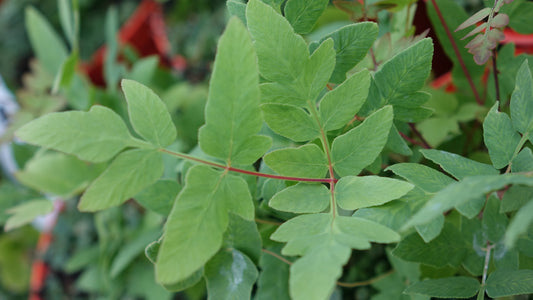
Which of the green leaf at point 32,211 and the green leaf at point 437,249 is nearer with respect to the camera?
the green leaf at point 437,249

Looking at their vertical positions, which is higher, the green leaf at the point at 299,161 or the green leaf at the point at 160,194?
the green leaf at the point at 299,161

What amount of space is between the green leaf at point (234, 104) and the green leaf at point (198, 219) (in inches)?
0.6

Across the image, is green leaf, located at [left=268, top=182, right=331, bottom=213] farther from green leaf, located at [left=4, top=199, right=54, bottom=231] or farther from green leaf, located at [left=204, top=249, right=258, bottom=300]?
green leaf, located at [left=4, top=199, right=54, bottom=231]

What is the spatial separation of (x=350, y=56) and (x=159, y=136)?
14 cm

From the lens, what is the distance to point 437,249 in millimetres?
337

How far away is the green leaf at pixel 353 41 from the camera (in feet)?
1.02

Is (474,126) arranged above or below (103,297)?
above

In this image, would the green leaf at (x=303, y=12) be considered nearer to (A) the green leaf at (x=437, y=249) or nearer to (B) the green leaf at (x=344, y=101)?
(B) the green leaf at (x=344, y=101)

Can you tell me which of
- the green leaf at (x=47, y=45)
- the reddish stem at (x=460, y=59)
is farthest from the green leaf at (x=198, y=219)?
the green leaf at (x=47, y=45)

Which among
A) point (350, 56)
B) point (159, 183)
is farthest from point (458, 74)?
point (159, 183)

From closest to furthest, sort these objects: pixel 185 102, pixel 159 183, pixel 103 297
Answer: pixel 159 183
pixel 103 297
pixel 185 102

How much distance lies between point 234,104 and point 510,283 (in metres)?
0.21

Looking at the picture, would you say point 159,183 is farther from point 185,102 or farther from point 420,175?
point 185,102

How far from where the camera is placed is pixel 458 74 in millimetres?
479
